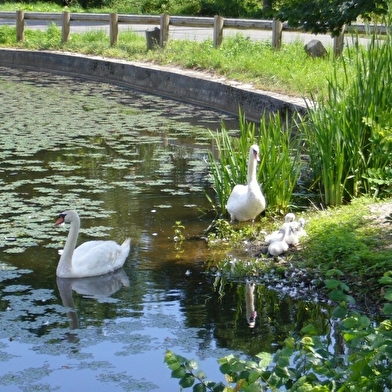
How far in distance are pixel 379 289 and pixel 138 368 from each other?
6.56 ft

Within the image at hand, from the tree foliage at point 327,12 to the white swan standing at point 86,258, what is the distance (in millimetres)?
2399

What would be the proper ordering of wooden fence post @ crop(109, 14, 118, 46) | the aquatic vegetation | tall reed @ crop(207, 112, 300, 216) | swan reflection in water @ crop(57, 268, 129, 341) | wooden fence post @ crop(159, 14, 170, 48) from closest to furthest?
swan reflection in water @ crop(57, 268, 129, 341)
tall reed @ crop(207, 112, 300, 216)
the aquatic vegetation
wooden fence post @ crop(159, 14, 170, 48)
wooden fence post @ crop(109, 14, 118, 46)

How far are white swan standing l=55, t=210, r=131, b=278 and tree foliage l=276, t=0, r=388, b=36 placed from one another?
2.40 meters

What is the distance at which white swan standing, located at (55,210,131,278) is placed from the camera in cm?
750

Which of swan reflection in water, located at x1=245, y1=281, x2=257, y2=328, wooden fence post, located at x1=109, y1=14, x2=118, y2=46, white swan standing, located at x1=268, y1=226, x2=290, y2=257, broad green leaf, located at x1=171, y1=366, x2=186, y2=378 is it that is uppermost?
wooden fence post, located at x1=109, y1=14, x2=118, y2=46

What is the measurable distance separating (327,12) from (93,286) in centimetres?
283

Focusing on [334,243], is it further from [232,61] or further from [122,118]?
[232,61]

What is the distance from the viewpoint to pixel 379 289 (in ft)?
22.2

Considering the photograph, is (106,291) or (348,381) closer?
(348,381)

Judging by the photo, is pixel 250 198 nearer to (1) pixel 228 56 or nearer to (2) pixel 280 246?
(2) pixel 280 246

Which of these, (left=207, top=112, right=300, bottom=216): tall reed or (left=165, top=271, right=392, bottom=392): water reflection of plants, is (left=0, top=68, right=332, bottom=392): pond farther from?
(left=165, top=271, right=392, bottom=392): water reflection of plants

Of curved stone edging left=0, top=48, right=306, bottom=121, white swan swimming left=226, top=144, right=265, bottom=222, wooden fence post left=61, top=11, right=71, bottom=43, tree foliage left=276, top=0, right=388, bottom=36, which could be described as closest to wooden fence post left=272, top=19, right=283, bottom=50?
curved stone edging left=0, top=48, right=306, bottom=121

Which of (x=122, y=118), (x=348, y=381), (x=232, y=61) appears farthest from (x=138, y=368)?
(x=232, y=61)

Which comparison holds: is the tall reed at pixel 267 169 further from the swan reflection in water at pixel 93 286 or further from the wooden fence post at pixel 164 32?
the wooden fence post at pixel 164 32
